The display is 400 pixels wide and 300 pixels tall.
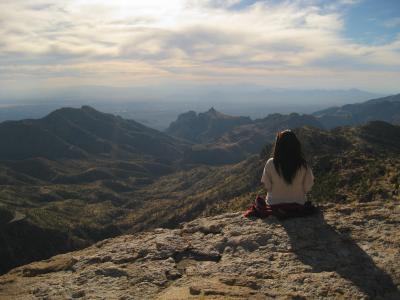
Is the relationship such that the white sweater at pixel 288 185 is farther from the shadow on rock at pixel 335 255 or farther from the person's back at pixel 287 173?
the shadow on rock at pixel 335 255

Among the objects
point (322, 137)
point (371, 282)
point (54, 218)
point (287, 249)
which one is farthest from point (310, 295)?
point (54, 218)

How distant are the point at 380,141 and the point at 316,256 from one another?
138 m

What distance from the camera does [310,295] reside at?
376 inches

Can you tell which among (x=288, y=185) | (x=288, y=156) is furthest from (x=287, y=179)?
(x=288, y=156)

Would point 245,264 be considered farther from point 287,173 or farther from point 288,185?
point 287,173

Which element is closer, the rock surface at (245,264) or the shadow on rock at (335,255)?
the shadow on rock at (335,255)

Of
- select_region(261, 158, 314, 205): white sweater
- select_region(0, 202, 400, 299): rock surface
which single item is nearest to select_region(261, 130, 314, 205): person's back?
select_region(261, 158, 314, 205): white sweater

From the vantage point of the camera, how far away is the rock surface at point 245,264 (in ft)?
33.1

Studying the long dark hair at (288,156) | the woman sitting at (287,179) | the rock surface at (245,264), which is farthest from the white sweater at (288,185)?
the rock surface at (245,264)

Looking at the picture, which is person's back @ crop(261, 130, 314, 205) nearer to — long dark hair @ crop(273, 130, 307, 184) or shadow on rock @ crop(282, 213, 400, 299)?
long dark hair @ crop(273, 130, 307, 184)

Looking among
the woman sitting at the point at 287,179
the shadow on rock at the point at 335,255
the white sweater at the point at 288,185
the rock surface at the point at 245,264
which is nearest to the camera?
the shadow on rock at the point at 335,255

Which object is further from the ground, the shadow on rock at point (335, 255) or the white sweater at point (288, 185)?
the white sweater at point (288, 185)

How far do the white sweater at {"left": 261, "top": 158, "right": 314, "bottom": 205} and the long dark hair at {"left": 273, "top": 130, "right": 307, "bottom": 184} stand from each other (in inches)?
7.8

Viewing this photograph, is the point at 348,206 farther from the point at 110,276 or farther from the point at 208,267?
the point at 110,276
